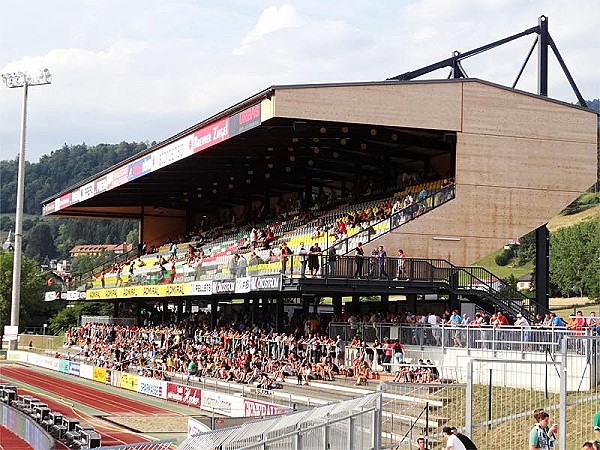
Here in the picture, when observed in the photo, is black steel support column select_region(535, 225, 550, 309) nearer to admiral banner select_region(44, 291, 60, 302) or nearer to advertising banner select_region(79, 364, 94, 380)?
advertising banner select_region(79, 364, 94, 380)

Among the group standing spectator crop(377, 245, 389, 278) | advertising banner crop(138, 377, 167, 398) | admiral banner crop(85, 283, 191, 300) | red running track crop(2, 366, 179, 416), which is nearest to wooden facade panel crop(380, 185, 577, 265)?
standing spectator crop(377, 245, 389, 278)

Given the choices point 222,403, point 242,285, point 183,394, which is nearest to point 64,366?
point 183,394

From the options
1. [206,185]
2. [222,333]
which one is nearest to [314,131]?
[222,333]

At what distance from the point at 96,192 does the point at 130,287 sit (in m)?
9.04

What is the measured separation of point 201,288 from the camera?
37.9 m

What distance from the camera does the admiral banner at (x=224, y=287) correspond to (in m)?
34.7

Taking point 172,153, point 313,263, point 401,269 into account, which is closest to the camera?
point 313,263

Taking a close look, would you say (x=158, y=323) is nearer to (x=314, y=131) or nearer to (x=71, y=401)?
(x=71, y=401)

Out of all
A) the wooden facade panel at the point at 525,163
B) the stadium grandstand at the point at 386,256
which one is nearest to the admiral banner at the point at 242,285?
the stadium grandstand at the point at 386,256

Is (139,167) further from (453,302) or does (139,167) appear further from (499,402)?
(499,402)

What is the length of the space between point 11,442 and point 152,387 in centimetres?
1276

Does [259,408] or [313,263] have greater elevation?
[313,263]

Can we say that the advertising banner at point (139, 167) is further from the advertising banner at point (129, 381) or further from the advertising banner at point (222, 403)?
the advertising banner at point (222, 403)

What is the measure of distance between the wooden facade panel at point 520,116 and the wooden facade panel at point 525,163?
0.24 meters
